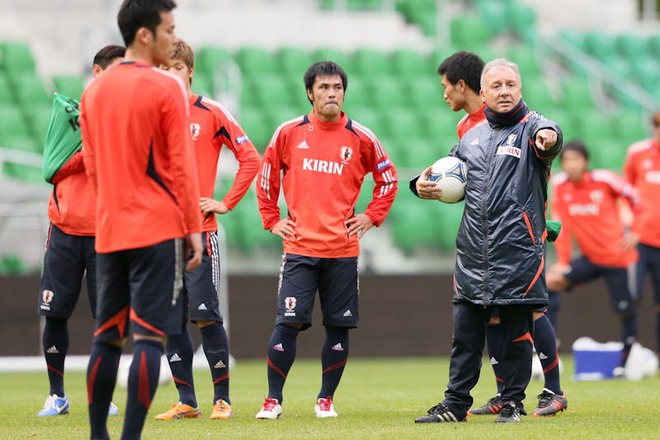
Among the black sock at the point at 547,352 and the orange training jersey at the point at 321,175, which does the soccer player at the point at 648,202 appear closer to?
the black sock at the point at 547,352

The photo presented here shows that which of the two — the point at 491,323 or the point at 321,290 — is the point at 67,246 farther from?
the point at 491,323

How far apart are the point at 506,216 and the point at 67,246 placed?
9.56ft

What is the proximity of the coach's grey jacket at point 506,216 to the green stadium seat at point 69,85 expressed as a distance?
1057cm

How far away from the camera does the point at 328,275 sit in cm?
798

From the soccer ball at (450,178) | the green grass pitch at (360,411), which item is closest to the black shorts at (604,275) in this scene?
the green grass pitch at (360,411)

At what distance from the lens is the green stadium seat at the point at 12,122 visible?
643 inches

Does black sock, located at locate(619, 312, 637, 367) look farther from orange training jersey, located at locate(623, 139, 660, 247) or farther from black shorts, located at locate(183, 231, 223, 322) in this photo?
black shorts, located at locate(183, 231, 223, 322)

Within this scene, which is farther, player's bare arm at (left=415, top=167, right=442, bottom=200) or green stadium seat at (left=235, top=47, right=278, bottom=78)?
green stadium seat at (left=235, top=47, right=278, bottom=78)

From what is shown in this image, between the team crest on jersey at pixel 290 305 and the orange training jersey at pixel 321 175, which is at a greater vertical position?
the orange training jersey at pixel 321 175

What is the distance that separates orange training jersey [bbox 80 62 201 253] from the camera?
Answer: 5.56m

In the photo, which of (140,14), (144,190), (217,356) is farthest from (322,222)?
(140,14)

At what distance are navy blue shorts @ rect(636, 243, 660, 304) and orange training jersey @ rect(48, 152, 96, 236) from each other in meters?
6.74

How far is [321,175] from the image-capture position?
8023 millimetres

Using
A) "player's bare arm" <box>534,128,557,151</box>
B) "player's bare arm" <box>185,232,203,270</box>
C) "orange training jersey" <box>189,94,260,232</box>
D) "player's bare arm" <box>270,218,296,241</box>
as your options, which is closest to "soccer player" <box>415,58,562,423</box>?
"player's bare arm" <box>534,128,557,151</box>
